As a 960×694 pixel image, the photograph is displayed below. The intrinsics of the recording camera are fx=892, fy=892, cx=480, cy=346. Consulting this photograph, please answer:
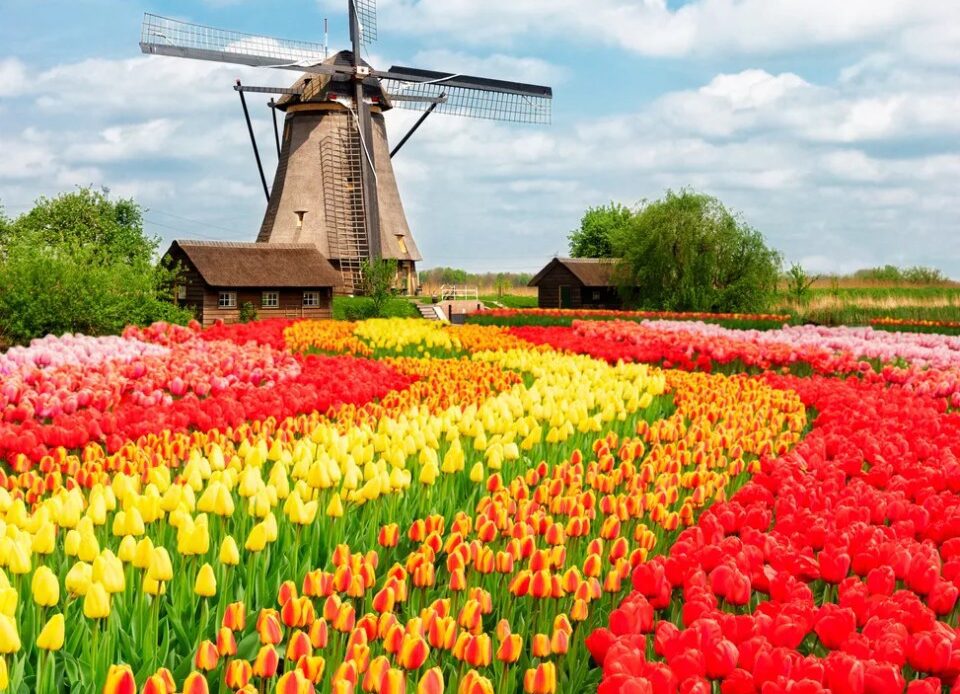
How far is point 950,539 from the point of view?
157 inches

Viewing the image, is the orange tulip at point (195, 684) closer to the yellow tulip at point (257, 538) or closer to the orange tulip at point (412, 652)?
the orange tulip at point (412, 652)

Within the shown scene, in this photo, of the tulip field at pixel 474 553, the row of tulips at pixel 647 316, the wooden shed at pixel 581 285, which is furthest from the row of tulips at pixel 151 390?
the wooden shed at pixel 581 285

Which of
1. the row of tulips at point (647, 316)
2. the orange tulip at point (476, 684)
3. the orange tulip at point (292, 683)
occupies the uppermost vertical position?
the row of tulips at point (647, 316)

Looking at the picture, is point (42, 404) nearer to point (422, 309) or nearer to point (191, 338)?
point (191, 338)

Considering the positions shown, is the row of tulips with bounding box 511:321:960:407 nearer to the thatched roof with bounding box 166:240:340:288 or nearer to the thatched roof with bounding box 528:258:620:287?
the thatched roof with bounding box 166:240:340:288

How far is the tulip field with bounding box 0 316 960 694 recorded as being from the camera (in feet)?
8.67

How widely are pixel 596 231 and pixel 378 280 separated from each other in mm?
37127

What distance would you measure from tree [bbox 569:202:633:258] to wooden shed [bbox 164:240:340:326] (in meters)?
33.5

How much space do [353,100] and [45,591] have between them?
35753mm

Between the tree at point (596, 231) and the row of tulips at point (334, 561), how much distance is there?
62.0 meters

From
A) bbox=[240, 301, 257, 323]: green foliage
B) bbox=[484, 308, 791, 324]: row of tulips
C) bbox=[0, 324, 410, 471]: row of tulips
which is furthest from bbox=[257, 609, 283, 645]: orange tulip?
bbox=[240, 301, 257, 323]: green foliage

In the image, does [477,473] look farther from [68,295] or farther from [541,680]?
[68,295]

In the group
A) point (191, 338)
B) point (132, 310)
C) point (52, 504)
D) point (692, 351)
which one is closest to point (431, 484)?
point (52, 504)

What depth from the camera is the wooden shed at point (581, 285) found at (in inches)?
1822
